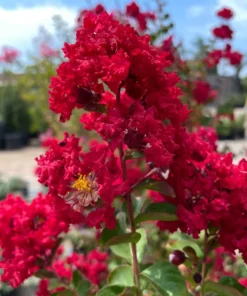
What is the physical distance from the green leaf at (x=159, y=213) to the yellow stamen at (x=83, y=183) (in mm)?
137

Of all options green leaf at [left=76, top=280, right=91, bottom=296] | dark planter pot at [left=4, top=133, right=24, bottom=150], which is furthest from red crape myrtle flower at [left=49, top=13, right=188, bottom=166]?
dark planter pot at [left=4, top=133, right=24, bottom=150]

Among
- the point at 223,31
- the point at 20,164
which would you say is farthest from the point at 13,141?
the point at 223,31

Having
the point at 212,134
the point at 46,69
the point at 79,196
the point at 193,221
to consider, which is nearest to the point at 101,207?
the point at 79,196

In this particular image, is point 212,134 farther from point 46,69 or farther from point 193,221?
point 46,69

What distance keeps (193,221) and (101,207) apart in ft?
0.47

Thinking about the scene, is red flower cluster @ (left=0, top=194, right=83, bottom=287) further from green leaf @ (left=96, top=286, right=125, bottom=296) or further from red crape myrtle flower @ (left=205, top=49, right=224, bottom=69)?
red crape myrtle flower @ (left=205, top=49, right=224, bottom=69)

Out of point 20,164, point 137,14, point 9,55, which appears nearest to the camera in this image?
point 137,14

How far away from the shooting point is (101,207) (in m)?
0.83

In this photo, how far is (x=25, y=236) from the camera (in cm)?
104

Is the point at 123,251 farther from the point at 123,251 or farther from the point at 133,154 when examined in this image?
the point at 133,154

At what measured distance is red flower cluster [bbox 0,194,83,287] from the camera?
1011 mm

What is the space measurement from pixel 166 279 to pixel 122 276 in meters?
0.12

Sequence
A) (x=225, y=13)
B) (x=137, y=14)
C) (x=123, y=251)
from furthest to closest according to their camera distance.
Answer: (x=225, y=13) < (x=137, y=14) < (x=123, y=251)

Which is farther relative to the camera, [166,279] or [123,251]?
[123,251]
